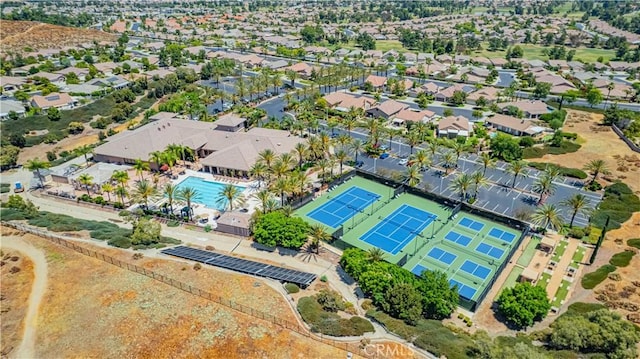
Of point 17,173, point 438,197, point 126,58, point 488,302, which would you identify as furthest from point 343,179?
point 126,58

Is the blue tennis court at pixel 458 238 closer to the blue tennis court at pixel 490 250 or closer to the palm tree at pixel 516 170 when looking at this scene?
the blue tennis court at pixel 490 250

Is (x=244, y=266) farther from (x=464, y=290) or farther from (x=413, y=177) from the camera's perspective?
(x=413, y=177)

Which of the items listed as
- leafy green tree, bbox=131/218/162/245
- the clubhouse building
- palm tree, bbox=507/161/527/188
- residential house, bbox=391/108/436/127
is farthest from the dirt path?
residential house, bbox=391/108/436/127

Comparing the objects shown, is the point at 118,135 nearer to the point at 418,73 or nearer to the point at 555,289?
the point at 555,289

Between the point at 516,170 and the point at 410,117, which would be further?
the point at 410,117

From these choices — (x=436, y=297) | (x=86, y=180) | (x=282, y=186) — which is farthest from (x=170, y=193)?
(x=436, y=297)

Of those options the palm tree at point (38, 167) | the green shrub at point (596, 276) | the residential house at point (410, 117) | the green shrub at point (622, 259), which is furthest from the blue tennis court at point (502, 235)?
the palm tree at point (38, 167)

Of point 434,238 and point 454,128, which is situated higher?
point 454,128
